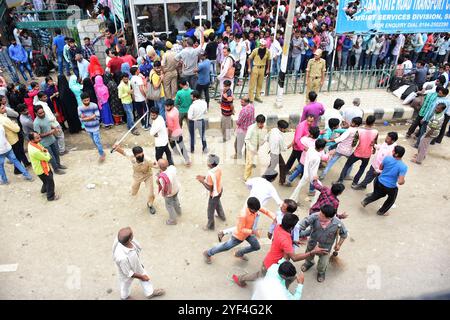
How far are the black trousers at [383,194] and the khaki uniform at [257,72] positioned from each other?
4404 mm

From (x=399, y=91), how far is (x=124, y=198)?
784 centimetres

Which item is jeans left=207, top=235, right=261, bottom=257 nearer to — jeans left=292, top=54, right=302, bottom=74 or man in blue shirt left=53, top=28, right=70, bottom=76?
jeans left=292, top=54, right=302, bottom=74

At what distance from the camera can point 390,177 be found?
18.4 ft

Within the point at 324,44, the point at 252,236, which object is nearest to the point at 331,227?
the point at 252,236

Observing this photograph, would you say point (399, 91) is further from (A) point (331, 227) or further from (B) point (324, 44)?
(A) point (331, 227)

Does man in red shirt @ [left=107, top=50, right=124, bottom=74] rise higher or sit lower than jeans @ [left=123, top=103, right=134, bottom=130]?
higher

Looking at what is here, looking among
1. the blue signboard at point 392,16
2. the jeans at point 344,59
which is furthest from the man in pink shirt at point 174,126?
the jeans at point 344,59

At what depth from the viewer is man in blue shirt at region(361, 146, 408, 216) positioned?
547cm

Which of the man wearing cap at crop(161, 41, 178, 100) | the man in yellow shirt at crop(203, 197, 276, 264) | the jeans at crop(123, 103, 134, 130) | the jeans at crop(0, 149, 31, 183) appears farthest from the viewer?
the man wearing cap at crop(161, 41, 178, 100)

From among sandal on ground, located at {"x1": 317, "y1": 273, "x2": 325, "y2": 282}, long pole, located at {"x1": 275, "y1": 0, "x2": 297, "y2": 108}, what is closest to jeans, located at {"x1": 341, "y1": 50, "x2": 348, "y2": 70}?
long pole, located at {"x1": 275, "y1": 0, "x2": 297, "y2": 108}

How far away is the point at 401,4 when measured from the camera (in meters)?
9.30

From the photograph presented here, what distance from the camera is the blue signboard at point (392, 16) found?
361 inches

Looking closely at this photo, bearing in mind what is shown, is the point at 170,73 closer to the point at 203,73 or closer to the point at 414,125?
the point at 203,73

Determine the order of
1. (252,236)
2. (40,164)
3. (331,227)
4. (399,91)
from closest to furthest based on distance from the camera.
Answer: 1. (331,227)
2. (252,236)
3. (40,164)
4. (399,91)
